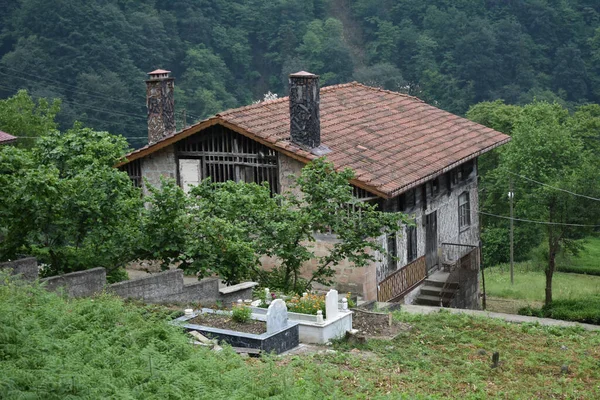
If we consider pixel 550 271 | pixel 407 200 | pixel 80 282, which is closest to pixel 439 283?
pixel 407 200

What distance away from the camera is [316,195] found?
688 inches

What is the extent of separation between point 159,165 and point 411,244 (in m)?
6.65

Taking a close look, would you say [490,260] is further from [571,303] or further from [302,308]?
[302,308]

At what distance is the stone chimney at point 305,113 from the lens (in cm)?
2134

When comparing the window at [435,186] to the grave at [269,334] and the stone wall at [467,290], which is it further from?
the grave at [269,334]

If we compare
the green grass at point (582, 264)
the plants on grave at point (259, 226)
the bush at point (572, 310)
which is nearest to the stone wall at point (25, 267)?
the plants on grave at point (259, 226)

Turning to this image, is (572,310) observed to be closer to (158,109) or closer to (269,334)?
(158,109)

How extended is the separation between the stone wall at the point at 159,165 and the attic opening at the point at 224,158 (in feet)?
0.68

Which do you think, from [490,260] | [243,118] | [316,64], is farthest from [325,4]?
[243,118]

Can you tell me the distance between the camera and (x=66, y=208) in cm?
1584

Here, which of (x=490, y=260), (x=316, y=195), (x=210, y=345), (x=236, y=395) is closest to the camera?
(x=236, y=395)

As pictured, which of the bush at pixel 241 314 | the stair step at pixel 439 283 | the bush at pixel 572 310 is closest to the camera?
the bush at pixel 241 314

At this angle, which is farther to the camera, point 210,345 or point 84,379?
point 210,345

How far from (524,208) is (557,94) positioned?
125 feet
